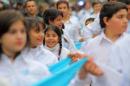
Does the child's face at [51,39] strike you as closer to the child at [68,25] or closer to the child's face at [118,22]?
the child's face at [118,22]

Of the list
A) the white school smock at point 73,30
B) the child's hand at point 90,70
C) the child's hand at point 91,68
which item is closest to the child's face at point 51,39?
the child's hand at point 90,70

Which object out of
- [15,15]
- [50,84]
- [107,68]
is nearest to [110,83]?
[107,68]

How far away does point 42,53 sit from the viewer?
22.0 feet

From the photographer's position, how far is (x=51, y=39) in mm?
7777

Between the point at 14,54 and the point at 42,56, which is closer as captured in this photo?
the point at 14,54

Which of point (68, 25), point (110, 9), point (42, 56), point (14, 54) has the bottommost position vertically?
point (68, 25)

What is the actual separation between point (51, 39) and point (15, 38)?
3.01 metres

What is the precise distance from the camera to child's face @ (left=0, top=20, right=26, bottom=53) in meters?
4.79

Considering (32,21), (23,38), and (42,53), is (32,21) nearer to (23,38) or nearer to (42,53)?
(42,53)

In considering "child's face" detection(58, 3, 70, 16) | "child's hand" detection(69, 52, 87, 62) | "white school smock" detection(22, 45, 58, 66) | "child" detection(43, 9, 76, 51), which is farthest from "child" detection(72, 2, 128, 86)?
"child's face" detection(58, 3, 70, 16)

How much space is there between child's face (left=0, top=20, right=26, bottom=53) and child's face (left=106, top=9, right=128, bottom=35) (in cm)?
138

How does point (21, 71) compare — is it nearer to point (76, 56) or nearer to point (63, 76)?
point (63, 76)

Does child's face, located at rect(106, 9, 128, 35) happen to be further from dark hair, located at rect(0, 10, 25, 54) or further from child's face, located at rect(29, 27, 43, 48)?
dark hair, located at rect(0, 10, 25, 54)

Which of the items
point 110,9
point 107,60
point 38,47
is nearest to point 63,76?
point 107,60
